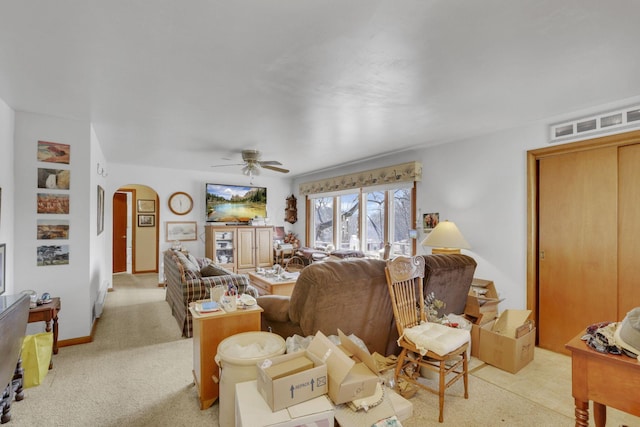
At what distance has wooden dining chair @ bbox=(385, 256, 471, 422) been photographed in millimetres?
2104

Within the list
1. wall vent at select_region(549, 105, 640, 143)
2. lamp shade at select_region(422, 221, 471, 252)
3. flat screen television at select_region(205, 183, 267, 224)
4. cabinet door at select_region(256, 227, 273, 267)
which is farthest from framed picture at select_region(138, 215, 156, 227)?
wall vent at select_region(549, 105, 640, 143)

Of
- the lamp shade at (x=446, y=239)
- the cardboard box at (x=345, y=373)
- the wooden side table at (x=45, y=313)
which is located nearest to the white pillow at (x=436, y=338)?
the cardboard box at (x=345, y=373)

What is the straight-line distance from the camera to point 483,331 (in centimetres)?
295

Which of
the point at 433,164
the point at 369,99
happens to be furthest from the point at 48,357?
the point at 433,164

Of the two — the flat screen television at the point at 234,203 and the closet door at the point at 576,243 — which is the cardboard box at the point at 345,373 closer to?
the closet door at the point at 576,243

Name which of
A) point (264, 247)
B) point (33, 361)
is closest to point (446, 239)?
point (33, 361)

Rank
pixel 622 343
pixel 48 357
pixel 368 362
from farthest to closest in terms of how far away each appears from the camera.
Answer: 1. pixel 48 357
2. pixel 368 362
3. pixel 622 343

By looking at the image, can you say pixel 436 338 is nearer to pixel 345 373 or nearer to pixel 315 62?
pixel 345 373

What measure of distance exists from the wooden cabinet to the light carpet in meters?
3.09

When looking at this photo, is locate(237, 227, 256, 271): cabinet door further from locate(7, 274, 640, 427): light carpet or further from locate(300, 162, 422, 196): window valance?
locate(7, 274, 640, 427): light carpet

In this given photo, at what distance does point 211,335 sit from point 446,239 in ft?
8.83

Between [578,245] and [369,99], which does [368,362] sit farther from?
[578,245]

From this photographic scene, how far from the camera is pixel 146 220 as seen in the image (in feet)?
25.3

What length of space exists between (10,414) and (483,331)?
150 inches
